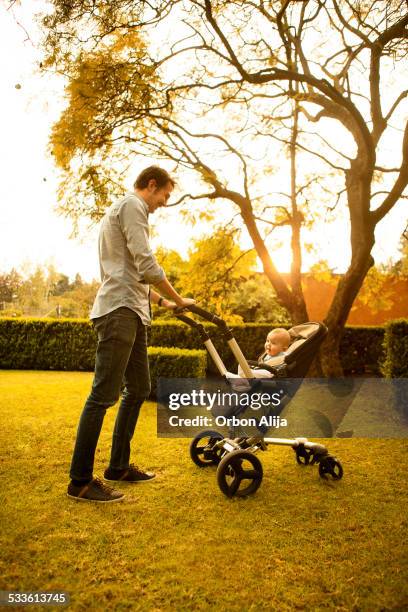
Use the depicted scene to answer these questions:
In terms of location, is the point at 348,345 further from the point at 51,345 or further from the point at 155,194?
the point at 155,194

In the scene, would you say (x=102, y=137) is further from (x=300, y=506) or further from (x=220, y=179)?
(x=300, y=506)

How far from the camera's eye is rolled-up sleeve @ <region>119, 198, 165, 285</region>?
2863 mm

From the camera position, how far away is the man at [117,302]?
2838 millimetres

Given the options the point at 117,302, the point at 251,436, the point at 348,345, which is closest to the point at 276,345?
the point at 251,436

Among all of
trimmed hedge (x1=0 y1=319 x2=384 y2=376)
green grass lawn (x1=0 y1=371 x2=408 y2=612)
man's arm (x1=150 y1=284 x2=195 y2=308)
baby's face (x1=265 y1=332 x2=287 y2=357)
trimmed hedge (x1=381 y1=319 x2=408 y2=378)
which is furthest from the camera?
trimmed hedge (x1=0 y1=319 x2=384 y2=376)

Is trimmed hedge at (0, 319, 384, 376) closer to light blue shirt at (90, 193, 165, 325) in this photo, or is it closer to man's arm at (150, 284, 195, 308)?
man's arm at (150, 284, 195, 308)

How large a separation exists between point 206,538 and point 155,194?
6.87ft

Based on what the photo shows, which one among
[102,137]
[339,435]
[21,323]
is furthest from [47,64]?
[21,323]

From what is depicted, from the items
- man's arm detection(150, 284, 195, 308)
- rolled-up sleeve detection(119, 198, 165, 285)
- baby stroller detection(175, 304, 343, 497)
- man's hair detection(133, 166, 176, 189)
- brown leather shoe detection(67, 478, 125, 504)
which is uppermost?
man's hair detection(133, 166, 176, 189)

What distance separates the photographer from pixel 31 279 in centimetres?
4403

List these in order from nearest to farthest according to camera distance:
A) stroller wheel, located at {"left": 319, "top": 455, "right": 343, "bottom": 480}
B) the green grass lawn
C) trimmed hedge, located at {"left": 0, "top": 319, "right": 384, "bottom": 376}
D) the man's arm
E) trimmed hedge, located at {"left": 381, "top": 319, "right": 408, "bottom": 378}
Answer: the green grass lawn → the man's arm → stroller wheel, located at {"left": 319, "top": 455, "right": 343, "bottom": 480} → trimmed hedge, located at {"left": 381, "top": 319, "right": 408, "bottom": 378} → trimmed hedge, located at {"left": 0, "top": 319, "right": 384, "bottom": 376}

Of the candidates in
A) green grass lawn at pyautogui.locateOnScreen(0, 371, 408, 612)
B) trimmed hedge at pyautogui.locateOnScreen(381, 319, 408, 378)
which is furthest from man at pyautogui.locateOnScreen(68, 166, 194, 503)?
trimmed hedge at pyautogui.locateOnScreen(381, 319, 408, 378)

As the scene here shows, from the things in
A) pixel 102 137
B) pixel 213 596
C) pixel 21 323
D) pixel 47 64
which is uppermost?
pixel 47 64

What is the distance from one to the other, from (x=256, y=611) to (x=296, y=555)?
20.5 inches
